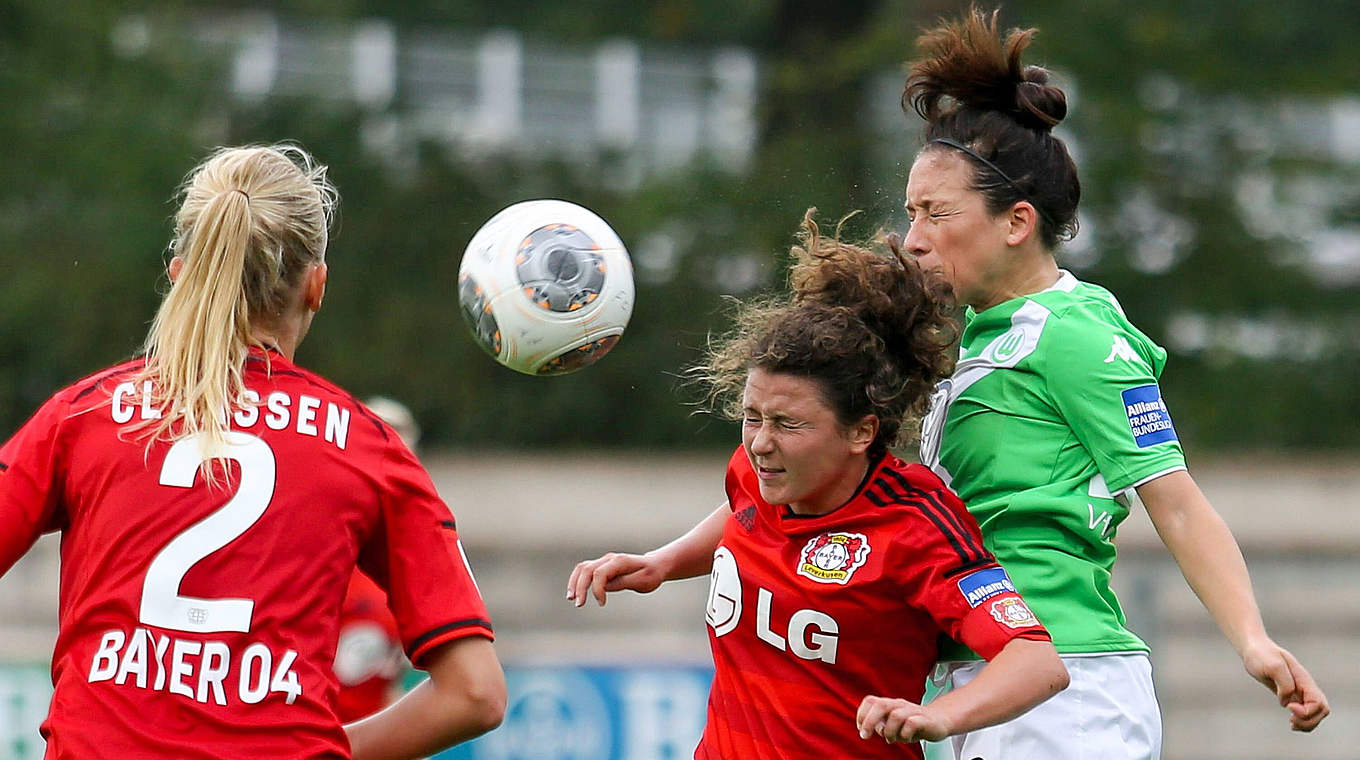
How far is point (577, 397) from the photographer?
11594 millimetres

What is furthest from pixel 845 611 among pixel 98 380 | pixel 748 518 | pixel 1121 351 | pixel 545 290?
pixel 98 380

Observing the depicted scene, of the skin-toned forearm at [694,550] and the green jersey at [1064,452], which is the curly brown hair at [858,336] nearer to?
the green jersey at [1064,452]

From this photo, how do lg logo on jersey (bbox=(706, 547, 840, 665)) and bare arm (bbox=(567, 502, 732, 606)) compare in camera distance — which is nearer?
lg logo on jersey (bbox=(706, 547, 840, 665))

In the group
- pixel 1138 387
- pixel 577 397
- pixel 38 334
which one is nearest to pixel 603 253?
pixel 1138 387

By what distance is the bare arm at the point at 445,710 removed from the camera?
300 centimetres

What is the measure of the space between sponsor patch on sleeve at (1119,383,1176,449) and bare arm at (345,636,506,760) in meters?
1.31

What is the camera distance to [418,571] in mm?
3029

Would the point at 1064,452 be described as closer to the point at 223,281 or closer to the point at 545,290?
the point at 545,290

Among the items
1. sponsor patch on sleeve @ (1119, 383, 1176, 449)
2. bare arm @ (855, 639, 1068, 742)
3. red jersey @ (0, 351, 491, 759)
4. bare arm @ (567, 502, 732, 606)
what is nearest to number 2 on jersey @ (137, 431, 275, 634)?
red jersey @ (0, 351, 491, 759)

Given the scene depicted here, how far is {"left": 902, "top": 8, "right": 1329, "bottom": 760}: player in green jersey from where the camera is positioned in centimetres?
329

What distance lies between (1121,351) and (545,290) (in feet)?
3.92

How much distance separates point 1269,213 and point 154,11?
8.04 m

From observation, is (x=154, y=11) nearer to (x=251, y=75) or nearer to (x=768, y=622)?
(x=251, y=75)

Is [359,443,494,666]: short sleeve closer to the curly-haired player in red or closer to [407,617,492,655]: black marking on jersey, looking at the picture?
[407,617,492,655]: black marking on jersey
